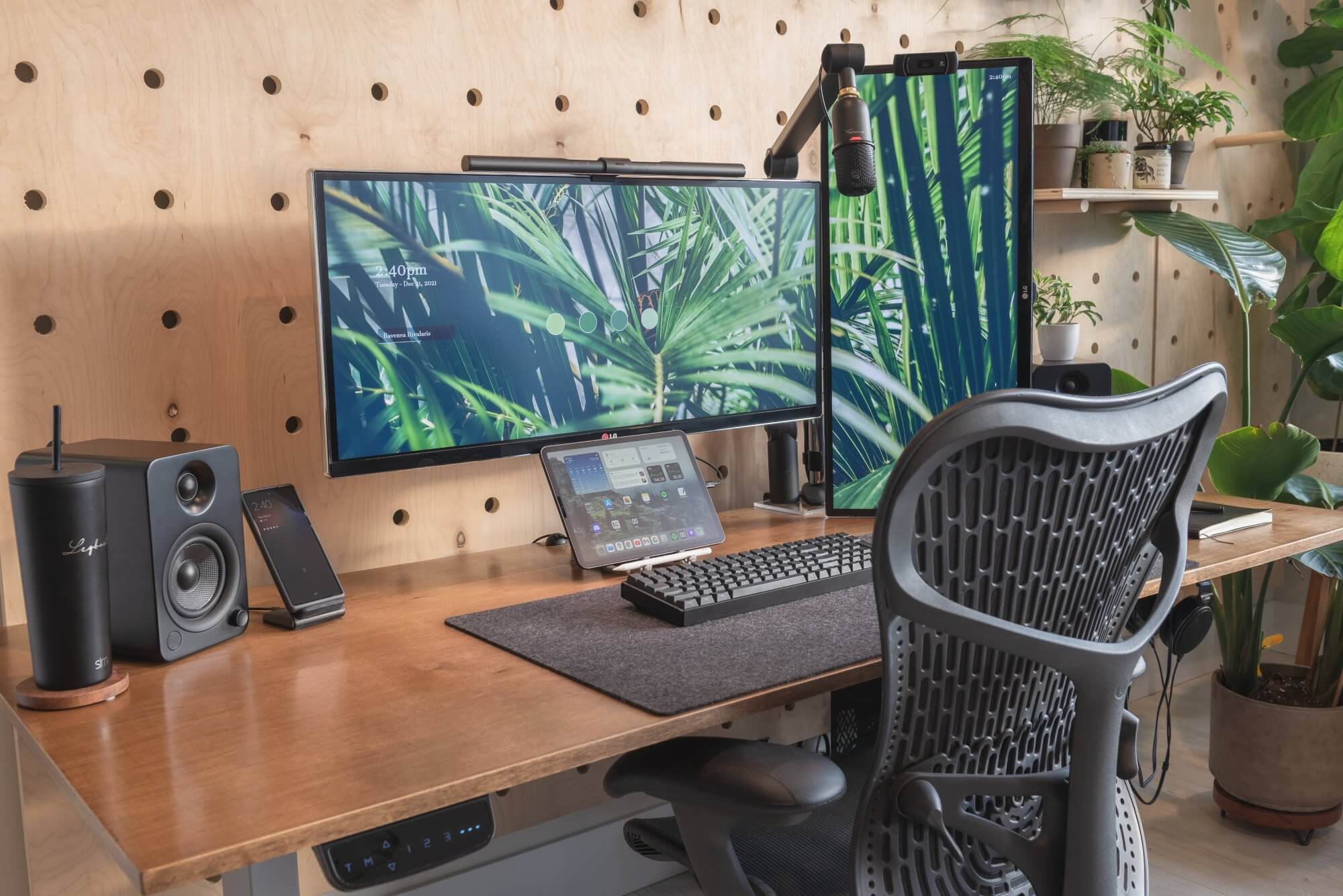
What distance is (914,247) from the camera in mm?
1908

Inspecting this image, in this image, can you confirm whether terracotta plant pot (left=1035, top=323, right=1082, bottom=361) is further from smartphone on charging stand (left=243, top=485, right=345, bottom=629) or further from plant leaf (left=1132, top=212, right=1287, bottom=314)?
smartphone on charging stand (left=243, top=485, right=345, bottom=629)

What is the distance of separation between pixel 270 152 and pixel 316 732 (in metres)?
0.88

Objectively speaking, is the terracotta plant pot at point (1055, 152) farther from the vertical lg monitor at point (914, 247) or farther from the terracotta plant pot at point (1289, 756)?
the terracotta plant pot at point (1289, 756)

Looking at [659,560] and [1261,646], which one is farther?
[1261,646]

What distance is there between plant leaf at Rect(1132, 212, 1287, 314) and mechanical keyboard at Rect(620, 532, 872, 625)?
4.30 ft

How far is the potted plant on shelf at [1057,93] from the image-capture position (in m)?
2.29

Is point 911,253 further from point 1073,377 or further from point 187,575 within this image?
point 187,575

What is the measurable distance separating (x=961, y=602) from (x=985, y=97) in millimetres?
1185

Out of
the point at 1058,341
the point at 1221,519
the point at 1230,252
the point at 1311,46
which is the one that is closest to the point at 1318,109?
the point at 1311,46

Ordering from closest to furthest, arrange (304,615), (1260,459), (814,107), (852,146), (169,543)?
(169,543) < (304,615) < (852,146) < (814,107) < (1260,459)

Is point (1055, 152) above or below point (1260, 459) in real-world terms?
above

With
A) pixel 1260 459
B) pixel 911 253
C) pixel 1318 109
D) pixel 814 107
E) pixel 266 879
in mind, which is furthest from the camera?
pixel 1318 109

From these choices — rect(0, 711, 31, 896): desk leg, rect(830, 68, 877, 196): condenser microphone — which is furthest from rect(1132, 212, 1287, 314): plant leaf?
rect(0, 711, 31, 896): desk leg

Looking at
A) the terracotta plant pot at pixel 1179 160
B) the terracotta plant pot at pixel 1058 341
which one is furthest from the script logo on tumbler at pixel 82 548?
the terracotta plant pot at pixel 1179 160
